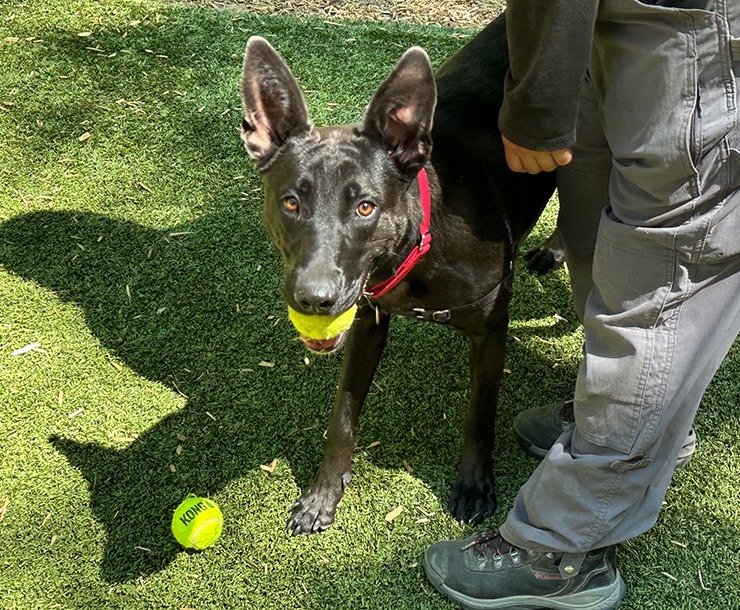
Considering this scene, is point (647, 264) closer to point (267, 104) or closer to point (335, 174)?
point (335, 174)

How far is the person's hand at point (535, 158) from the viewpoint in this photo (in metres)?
2.44

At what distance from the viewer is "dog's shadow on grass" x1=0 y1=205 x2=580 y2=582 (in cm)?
330

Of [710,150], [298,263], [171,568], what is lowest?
[171,568]

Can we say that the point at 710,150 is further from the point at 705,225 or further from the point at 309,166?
the point at 309,166

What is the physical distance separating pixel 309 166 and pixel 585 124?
918 mm

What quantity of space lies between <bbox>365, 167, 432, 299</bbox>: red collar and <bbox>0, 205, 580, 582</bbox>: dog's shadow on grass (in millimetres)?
926

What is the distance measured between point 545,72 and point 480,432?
5.15ft

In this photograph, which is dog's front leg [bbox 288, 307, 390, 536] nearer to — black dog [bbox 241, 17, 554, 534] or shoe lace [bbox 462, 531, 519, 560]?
black dog [bbox 241, 17, 554, 534]

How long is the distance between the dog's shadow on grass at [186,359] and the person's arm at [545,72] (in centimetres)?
155

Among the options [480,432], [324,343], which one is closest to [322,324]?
[324,343]

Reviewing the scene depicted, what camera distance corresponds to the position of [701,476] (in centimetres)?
332

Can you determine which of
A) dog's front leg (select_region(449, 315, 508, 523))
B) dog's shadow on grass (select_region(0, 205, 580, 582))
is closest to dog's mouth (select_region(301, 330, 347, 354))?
dog's front leg (select_region(449, 315, 508, 523))

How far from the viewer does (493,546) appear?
9.75ft

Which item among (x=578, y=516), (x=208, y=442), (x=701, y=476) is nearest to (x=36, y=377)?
(x=208, y=442)
